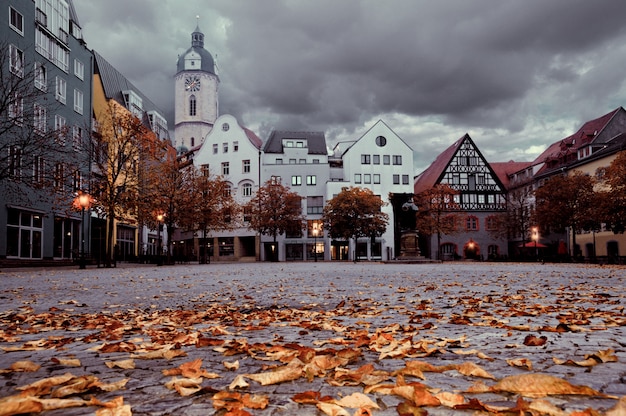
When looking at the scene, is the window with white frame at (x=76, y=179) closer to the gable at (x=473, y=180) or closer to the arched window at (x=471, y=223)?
the gable at (x=473, y=180)

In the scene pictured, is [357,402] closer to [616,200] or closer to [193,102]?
[616,200]

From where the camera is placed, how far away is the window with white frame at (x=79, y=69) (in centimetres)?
3697

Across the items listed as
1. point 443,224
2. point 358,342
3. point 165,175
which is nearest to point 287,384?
point 358,342

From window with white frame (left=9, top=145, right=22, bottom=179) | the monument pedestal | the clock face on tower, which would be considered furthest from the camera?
the clock face on tower

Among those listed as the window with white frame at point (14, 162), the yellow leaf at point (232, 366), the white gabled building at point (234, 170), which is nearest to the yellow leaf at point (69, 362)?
the yellow leaf at point (232, 366)

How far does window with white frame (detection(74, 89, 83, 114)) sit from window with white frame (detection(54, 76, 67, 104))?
5.49 ft

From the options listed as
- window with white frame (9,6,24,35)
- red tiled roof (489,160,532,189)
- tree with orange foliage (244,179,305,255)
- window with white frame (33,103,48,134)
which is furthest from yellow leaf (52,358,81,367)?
red tiled roof (489,160,532,189)

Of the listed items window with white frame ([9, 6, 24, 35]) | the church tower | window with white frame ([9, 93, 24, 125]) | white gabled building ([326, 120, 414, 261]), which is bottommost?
Result: window with white frame ([9, 93, 24, 125])

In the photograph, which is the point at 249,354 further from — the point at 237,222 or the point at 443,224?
the point at 237,222

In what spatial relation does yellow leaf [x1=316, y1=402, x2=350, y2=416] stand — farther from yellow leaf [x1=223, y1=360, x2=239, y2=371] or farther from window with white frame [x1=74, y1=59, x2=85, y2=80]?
window with white frame [x1=74, y1=59, x2=85, y2=80]

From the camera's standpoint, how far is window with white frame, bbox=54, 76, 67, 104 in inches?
1332

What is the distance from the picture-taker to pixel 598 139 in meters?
54.2

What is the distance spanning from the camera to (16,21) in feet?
95.8

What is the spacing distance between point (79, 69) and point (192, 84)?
74.4m
